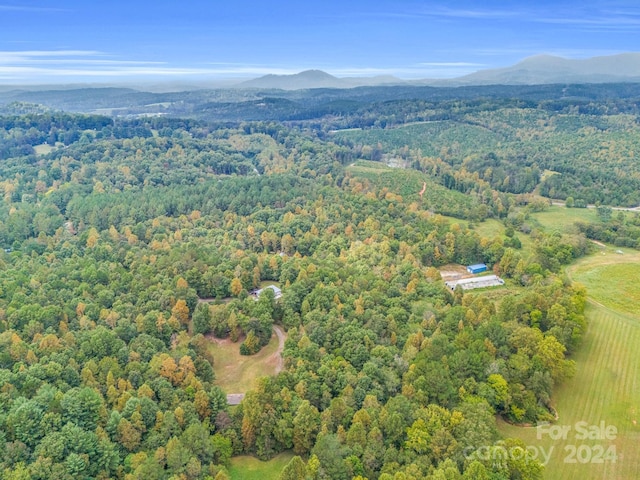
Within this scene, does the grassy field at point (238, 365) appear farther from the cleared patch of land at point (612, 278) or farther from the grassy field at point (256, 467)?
the cleared patch of land at point (612, 278)

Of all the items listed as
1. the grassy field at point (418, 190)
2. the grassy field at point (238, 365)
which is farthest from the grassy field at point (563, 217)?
the grassy field at point (238, 365)

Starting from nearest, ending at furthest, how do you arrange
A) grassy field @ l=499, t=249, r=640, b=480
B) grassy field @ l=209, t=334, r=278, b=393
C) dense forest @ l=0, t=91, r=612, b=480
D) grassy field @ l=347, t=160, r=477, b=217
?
dense forest @ l=0, t=91, r=612, b=480 → grassy field @ l=499, t=249, r=640, b=480 → grassy field @ l=209, t=334, r=278, b=393 → grassy field @ l=347, t=160, r=477, b=217

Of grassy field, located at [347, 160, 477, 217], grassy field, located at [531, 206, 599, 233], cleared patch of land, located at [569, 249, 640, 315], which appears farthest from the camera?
grassy field, located at [347, 160, 477, 217]

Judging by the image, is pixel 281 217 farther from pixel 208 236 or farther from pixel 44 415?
pixel 44 415

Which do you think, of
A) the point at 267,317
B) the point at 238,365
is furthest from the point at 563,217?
the point at 238,365

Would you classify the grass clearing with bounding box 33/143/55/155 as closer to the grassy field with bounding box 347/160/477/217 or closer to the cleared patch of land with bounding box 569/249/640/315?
the grassy field with bounding box 347/160/477/217

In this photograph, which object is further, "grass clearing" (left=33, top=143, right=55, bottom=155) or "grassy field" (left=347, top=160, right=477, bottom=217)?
"grass clearing" (left=33, top=143, right=55, bottom=155)

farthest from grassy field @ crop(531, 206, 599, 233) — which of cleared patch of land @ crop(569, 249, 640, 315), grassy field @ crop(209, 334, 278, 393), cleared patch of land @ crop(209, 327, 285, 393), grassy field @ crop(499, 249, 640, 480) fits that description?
grassy field @ crop(209, 334, 278, 393)

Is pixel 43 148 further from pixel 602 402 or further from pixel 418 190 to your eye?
pixel 602 402
